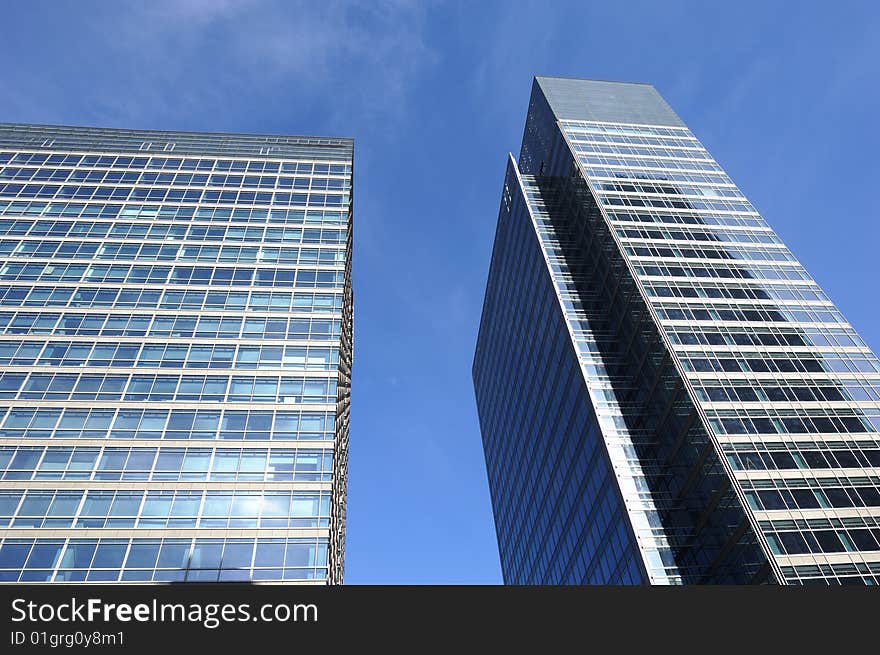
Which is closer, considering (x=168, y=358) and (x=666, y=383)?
(x=168, y=358)

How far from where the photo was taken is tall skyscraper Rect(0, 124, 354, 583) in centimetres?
3200

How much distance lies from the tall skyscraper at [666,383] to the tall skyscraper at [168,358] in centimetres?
2342

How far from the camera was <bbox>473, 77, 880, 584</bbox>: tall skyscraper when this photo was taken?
39.4 meters

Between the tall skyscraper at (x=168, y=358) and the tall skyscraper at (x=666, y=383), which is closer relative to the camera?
the tall skyscraper at (x=168, y=358)

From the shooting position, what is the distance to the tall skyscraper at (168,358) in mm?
32000

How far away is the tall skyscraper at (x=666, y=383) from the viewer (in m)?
39.4

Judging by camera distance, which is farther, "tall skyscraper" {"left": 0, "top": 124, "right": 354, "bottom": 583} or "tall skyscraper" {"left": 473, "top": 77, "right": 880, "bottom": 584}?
"tall skyscraper" {"left": 473, "top": 77, "right": 880, "bottom": 584}

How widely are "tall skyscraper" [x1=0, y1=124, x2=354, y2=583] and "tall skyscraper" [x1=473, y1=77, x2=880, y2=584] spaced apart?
922 inches

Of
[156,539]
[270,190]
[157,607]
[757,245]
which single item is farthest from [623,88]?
[157,607]

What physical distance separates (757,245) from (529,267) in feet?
88.5

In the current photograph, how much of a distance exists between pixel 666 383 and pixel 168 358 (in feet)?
129

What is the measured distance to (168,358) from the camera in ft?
135

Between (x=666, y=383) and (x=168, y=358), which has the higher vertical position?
(x=168, y=358)

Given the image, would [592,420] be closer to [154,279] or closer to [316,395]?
[316,395]
